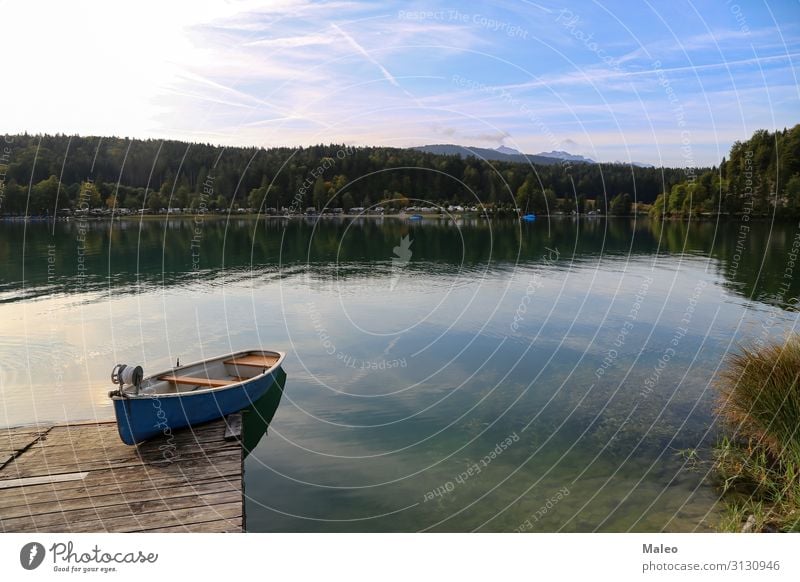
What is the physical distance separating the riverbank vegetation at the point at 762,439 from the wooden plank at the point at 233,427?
7.80 meters

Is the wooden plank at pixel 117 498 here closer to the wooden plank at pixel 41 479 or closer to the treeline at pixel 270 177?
the wooden plank at pixel 41 479

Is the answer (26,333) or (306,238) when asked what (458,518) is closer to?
(26,333)

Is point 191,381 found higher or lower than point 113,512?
higher

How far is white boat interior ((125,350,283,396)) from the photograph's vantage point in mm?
11469

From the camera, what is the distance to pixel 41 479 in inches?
338

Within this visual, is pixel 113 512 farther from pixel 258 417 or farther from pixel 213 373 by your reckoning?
pixel 213 373

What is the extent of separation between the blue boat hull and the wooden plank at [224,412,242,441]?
14 centimetres

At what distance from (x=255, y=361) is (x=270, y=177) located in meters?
45.7

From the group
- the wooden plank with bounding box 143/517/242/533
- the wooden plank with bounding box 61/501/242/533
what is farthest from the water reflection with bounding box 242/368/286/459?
the wooden plank with bounding box 143/517/242/533

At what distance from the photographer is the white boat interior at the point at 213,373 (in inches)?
452

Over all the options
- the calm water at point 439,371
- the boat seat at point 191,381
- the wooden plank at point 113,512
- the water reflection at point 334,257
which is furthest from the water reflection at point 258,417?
the water reflection at point 334,257

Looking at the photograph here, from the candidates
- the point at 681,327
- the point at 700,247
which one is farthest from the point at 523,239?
the point at 681,327

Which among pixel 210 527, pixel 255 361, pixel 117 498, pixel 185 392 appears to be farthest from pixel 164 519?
pixel 255 361
